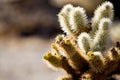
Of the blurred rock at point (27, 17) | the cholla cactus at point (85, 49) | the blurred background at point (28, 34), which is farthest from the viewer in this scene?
the blurred rock at point (27, 17)

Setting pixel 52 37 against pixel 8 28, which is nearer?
pixel 52 37

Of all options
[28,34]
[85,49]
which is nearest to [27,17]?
[28,34]

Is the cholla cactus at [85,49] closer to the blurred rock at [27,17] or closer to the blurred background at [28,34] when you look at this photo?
the blurred background at [28,34]

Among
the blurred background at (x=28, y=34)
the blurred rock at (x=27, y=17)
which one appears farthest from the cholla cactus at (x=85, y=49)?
the blurred rock at (x=27, y=17)

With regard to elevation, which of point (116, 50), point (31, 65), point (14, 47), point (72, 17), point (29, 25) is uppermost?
point (29, 25)

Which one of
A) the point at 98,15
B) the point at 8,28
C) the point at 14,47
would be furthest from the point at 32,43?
the point at 98,15

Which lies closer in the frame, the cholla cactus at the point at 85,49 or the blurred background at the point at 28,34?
the cholla cactus at the point at 85,49

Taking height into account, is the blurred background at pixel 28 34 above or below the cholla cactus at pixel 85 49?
above

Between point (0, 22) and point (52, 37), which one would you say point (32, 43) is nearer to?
point (52, 37)
